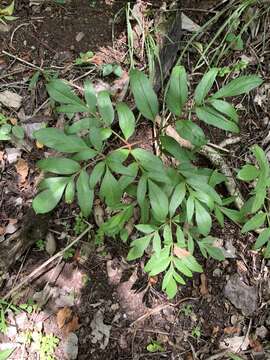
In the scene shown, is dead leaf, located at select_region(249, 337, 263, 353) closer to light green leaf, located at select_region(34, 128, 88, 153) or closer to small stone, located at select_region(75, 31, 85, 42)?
light green leaf, located at select_region(34, 128, 88, 153)

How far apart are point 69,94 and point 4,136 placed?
2.87 feet

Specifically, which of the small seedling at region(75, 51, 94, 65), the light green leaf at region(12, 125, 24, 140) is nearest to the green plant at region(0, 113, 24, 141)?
the light green leaf at region(12, 125, 24, 140)

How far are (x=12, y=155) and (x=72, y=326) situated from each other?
102 cm

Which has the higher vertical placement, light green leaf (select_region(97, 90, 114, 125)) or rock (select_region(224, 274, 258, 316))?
light green leaf (select_region(97, 90, 114, 125))

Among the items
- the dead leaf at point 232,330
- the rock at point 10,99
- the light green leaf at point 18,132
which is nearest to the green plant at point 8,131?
the light green leaf at point 18,132

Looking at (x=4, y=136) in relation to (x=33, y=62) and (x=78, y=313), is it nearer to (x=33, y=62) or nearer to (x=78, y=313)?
(x=33, y=62)

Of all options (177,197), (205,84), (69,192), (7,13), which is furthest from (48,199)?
(7,13)

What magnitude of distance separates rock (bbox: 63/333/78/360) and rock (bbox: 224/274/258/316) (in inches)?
32.6

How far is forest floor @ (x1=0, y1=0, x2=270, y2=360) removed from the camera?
7.49 ft

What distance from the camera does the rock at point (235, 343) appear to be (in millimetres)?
2268

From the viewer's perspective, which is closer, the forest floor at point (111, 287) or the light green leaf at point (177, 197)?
the light green leaf at point (177, 197)

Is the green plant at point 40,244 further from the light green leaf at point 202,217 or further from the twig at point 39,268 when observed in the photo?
the light green leaf at point 202,217

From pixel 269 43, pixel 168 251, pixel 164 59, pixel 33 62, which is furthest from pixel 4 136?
pixel 269 43

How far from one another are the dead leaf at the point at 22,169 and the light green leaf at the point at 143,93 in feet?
3.45
